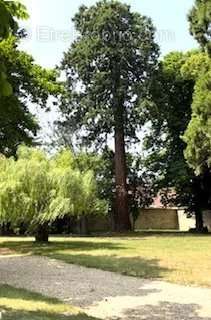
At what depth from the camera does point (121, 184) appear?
40.2 metres

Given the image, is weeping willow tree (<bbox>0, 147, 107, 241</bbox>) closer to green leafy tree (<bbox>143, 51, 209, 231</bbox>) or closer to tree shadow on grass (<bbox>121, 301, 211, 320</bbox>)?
tree shadow on grass (<bbox>121, 301, 211, 320</bbox>)

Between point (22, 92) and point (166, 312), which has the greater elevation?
point (22, 92)

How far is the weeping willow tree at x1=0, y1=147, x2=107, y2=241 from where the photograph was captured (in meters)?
22.4

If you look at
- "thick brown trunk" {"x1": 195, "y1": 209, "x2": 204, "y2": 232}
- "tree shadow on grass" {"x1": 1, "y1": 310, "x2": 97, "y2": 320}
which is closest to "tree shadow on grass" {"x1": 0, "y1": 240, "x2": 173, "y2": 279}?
"tree shadow on grass" {"x1": 1, "y1": 310, "x2": 97, "y2": 320}

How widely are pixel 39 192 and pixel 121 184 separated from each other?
1778cm

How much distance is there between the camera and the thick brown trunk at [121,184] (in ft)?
131

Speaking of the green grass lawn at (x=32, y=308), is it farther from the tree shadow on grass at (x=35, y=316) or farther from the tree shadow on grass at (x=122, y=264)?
the tree shadow on grass at (x=122, y=264)

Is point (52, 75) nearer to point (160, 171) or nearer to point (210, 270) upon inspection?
point (160, 171)

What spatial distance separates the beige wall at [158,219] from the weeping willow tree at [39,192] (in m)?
27.8

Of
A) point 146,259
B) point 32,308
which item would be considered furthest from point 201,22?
point 32,308

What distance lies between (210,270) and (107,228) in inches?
1175

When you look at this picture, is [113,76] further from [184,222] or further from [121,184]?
[184,222]

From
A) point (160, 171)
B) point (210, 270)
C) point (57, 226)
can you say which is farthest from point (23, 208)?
point (160, 171)

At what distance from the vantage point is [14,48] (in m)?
28.8
